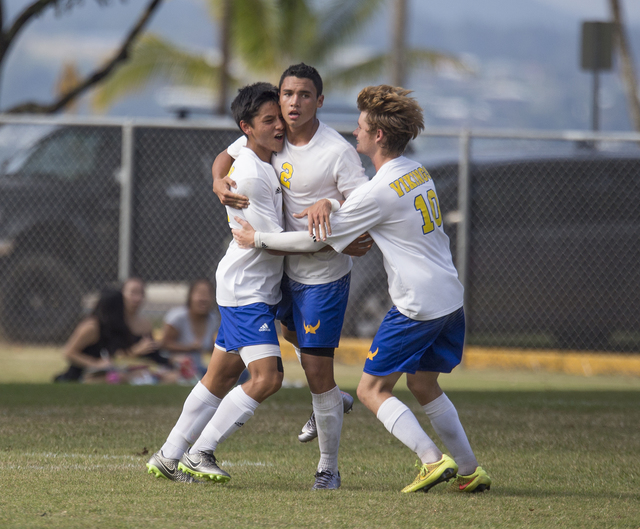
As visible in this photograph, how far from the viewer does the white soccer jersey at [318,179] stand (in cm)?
466

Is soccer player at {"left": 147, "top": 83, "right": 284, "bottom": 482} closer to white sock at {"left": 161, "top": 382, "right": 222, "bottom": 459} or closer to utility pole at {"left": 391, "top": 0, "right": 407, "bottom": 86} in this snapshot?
white sock at {"left": 161, "top": 382, "right": 222, "bottom": 459}

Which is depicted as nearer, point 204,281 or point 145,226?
point 204,281

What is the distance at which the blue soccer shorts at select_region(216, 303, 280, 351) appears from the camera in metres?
4.59

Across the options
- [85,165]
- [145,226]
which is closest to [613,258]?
[145,226]

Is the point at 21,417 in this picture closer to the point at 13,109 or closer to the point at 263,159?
the point at 263,159

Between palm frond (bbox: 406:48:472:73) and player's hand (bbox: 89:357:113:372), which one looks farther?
palm frond (bbox: 406:48:472:73)

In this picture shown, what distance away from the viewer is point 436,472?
4414mm

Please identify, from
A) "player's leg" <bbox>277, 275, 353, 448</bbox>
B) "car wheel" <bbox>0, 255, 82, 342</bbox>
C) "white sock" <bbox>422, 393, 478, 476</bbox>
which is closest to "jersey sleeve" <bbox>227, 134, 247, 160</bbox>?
"player's leg" <bbox>277, 275, 353, 448</bbox>

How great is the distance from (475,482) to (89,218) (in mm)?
7452

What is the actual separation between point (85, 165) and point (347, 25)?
20.1 metres

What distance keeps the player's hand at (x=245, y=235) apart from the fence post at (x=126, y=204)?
619cm

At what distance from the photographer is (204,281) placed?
954 cm

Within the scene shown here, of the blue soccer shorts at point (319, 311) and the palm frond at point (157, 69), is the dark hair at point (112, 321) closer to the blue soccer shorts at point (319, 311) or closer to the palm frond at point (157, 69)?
the blue soccer shorts at point (319, 311)

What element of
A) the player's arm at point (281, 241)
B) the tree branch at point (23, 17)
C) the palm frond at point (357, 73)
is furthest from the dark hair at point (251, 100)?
the palm frond at point (357, 73)
